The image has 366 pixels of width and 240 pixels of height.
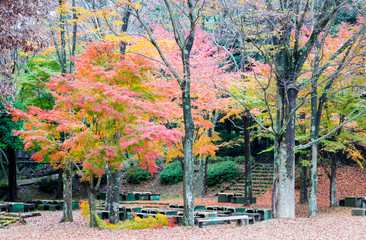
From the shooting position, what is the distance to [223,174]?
2272 cm

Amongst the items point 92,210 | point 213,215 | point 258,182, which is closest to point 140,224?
point 92,210

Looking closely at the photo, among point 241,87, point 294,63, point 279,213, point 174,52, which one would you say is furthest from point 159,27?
point 279,213

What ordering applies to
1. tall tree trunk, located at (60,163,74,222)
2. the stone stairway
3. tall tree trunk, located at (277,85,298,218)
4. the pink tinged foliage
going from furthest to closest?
the stone stairway < tall tree trunk, located at (60,163,74,222) < tall tree trunk, located at (277,85,298,218) < the pink tinged foliage

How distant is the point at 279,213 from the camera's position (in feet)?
33.2

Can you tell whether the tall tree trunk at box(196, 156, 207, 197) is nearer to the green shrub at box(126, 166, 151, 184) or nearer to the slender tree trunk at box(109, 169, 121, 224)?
the green shrub at box(126, 166, 151, 184)

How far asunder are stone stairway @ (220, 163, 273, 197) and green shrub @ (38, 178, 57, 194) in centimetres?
1133

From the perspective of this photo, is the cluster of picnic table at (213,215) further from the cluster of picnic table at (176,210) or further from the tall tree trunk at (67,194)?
the tall tree trunk at (67,194)

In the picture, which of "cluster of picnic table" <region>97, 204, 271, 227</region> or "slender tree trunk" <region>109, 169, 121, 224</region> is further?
"slender tree trunk" <region>109, 169, 121, 224</region>

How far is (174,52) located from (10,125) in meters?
9.63

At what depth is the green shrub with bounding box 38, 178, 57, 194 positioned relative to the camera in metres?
21.9

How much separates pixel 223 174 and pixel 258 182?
2.58 m

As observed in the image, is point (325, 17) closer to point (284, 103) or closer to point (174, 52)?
point (284, 103)

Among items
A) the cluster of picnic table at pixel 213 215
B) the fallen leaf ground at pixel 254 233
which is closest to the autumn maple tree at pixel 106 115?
the fallen leaf ground at pixel 254 233

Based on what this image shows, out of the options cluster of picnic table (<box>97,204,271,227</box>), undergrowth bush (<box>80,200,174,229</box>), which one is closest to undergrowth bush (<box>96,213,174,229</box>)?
undergrowth bush (<box>80,200,174,229</box>)
